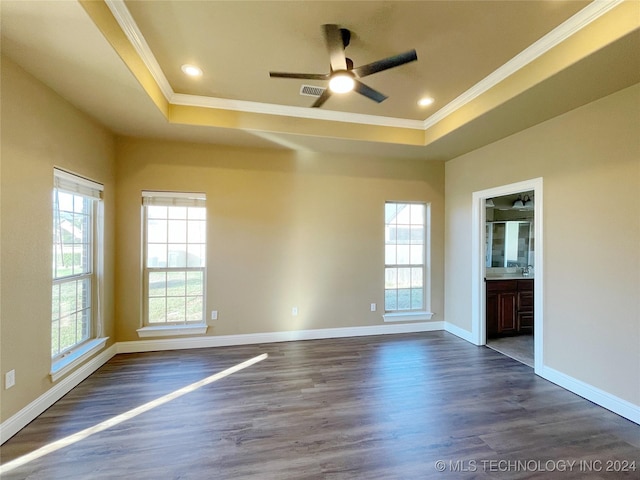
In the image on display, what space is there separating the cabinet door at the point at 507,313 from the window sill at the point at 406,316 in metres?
1.01

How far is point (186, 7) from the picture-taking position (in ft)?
6.59

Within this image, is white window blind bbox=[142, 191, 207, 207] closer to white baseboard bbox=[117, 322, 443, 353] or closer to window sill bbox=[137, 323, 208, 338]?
window sill bbox=[137, 323, 208, 338]

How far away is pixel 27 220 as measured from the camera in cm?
231

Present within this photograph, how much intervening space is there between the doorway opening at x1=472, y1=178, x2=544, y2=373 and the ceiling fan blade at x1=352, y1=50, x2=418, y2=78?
2300 mm

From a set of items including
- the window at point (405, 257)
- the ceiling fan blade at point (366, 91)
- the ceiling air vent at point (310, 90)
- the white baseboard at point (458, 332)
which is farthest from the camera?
the window at point (405, 257)

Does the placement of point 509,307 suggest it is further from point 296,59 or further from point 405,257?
point 296,59

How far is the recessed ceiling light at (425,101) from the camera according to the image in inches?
130

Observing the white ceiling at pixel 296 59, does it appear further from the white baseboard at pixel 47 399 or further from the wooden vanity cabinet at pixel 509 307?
the white baseboard at pixel 47 399

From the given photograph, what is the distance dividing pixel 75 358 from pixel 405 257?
4465mm

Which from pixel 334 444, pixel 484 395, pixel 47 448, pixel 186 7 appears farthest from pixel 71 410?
pixel 484 395

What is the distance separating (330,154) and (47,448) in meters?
4.22

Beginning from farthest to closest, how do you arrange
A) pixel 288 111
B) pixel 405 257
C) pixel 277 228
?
1. pixel 405 257
2. pixel 277 228
3. pixel 288 111

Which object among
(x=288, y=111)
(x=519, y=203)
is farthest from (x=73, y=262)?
(x=519, y=203)

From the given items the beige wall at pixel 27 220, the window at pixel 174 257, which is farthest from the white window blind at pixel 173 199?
the beige wall at pixel 27 220
